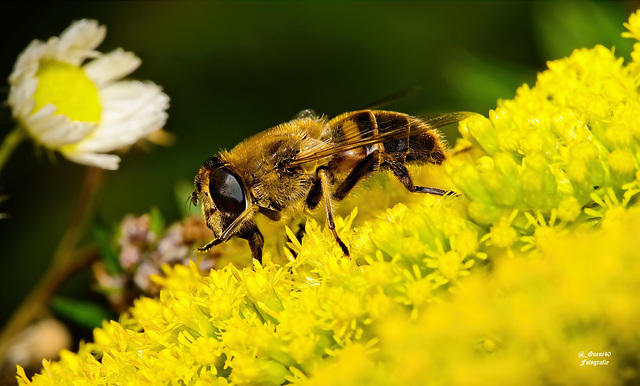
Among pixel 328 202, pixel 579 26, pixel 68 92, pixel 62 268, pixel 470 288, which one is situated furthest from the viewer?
pixel 579 26

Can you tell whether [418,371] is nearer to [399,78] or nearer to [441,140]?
[441,140]

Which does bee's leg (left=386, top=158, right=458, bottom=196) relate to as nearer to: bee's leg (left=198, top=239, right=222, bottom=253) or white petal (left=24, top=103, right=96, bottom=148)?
bee's leg (left=198, top=239, right=222, bottom=253)

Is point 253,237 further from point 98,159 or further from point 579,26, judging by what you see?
point 579,26

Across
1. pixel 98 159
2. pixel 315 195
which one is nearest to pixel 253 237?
pixel 315 195

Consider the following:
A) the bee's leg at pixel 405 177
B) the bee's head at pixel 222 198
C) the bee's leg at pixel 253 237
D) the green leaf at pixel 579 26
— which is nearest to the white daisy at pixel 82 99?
the bee's head at pixel 222 198

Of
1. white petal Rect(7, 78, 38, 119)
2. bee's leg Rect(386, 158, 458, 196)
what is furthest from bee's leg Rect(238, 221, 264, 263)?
white petal Rect(7, 78, 38, 119)

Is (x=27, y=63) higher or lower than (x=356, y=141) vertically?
higher

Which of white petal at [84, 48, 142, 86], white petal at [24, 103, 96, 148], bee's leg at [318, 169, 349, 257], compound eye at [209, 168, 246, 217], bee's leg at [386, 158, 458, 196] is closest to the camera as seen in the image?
bee's leg at [318, 169, 349, 257]
